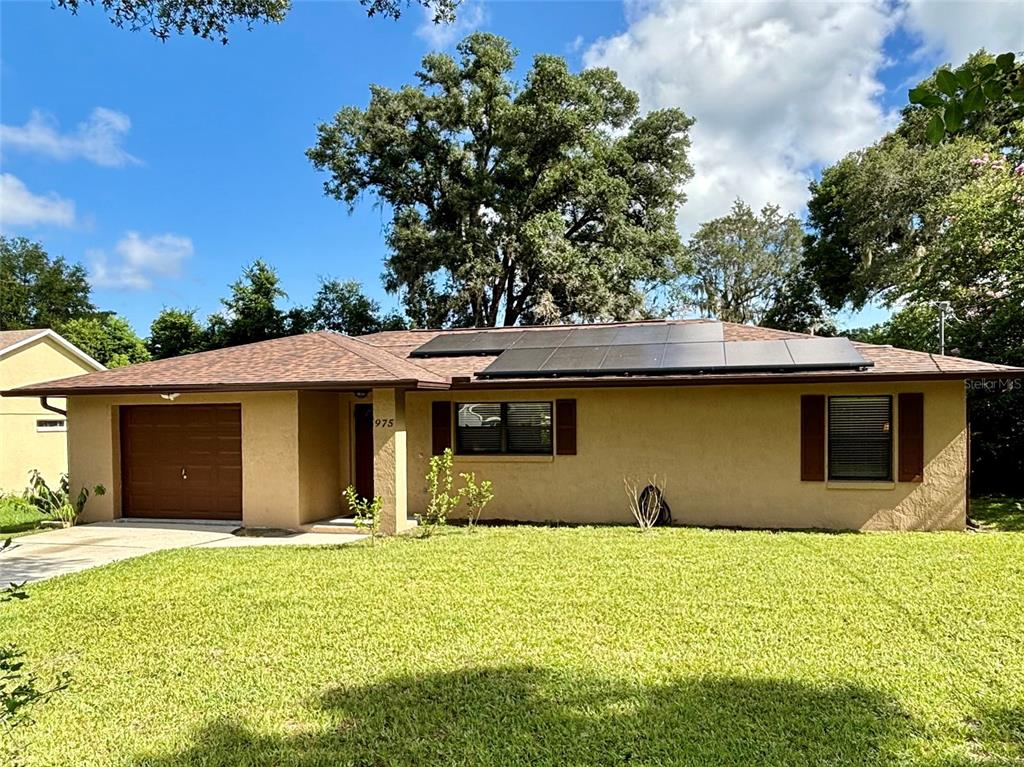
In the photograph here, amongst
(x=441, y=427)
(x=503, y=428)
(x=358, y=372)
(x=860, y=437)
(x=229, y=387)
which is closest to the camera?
(x=860, y=437)

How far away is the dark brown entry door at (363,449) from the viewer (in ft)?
40.9

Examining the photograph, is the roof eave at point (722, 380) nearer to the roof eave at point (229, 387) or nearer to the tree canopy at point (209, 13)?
the roof eave at point (229, 387)

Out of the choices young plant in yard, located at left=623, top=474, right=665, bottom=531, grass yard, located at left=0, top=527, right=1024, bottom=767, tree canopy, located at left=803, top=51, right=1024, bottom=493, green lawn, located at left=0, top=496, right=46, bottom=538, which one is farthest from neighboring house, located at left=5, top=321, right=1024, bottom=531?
tree canopy, located at left=803, top=51, right=1024, bottom=493

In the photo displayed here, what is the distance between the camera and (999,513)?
39.1 feet

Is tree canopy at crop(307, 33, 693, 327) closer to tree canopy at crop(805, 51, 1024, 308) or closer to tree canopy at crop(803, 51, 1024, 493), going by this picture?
tree canopy at crop(805, 51, 1024, 308)

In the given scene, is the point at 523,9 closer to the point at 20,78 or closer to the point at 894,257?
the point at 20,78

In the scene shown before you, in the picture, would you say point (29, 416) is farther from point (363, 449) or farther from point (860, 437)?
point (860, 437)

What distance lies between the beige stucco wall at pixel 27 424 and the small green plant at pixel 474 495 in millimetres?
12721

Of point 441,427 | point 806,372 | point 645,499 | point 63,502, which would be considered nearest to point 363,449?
point 441,427

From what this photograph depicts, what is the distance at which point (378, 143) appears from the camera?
2478 centimetres

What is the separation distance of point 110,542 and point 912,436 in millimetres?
12908

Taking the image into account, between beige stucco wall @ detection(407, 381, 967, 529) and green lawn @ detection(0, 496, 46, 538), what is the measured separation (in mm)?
7469

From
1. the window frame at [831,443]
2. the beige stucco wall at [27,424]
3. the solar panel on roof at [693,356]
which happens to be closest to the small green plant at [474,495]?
the solar panel on roof at [693,356]

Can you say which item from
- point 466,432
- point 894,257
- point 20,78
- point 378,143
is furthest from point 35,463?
point 894,257
